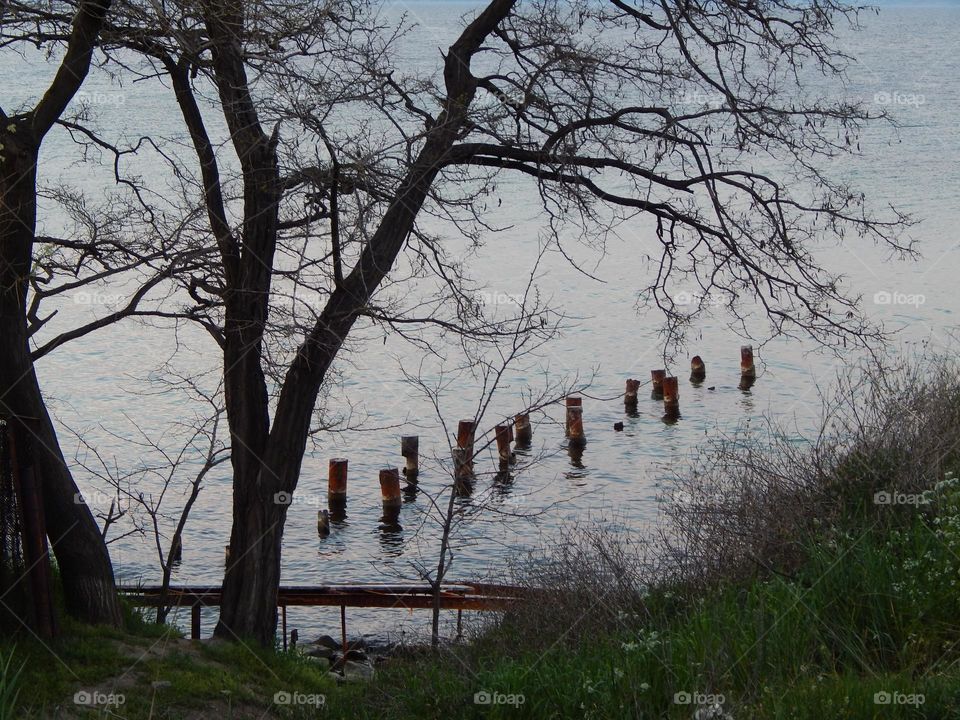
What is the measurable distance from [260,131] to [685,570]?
5.96 metres

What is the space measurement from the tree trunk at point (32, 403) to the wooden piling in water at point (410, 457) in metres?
16.5

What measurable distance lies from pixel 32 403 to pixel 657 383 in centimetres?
2668

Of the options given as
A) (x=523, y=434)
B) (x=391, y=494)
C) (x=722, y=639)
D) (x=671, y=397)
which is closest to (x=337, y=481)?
(x=391, y=494)

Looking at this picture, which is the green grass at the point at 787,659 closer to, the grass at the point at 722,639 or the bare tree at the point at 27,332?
the grass at the point at 722,639

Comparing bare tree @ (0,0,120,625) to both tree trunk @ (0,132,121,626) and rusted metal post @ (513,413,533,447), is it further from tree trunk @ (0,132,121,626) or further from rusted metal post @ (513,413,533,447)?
rusted metal post @ (513,413,533,447)

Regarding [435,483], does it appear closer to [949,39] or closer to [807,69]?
[807,69]

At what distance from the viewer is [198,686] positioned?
9312 mm

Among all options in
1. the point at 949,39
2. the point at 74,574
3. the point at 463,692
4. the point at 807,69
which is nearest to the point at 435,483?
the point at 74,574

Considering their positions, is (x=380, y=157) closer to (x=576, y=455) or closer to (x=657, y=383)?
(x=576, y=455)

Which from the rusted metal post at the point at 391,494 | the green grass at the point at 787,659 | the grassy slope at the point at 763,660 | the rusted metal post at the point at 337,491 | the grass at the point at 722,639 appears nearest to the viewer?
the green grass at the point at 787,659

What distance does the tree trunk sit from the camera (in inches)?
399

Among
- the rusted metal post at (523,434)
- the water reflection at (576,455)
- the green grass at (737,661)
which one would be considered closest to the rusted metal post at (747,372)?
the water reflection at (576,455)

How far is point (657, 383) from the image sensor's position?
3506 centimetres

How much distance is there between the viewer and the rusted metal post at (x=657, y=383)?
113ft
